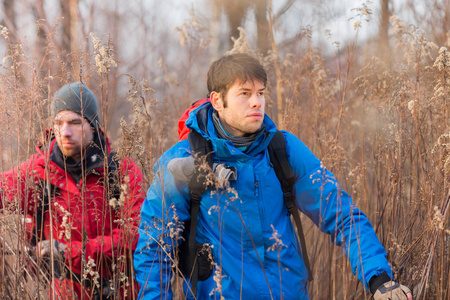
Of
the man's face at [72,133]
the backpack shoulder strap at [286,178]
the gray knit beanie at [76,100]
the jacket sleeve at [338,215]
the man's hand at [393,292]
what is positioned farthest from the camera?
the man's face at [72,133]

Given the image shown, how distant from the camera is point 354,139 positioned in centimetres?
410

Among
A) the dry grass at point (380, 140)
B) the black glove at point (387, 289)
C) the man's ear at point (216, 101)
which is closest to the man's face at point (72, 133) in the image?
the dry grass at point (380, 140)

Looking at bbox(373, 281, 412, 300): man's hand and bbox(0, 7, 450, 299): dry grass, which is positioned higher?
bbox(0, 7, 450, 299): dry grass

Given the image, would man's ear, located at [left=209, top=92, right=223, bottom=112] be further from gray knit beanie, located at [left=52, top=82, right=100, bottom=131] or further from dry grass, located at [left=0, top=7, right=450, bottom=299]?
gray knit beanie, located at [left=52, top=82, right=100, bottom=131]

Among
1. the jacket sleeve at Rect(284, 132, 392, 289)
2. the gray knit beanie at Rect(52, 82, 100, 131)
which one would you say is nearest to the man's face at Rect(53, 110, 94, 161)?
the gray knit beanie at Rect(52, 82, 100, 131)

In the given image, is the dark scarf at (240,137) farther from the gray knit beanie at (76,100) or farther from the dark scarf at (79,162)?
the dark scarf at (79,162)

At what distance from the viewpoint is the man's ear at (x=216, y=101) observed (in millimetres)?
2203

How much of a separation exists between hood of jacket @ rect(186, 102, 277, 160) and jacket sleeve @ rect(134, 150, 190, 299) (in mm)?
213

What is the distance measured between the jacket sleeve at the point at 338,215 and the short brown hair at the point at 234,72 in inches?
12.1

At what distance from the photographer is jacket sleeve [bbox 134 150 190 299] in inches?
73.8

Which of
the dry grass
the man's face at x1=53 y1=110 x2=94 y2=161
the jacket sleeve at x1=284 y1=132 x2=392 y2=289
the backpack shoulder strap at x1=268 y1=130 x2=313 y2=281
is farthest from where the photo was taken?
the man's face at x1=53 y1=110 x2=94 y2=161

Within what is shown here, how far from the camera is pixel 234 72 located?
216 centimetres

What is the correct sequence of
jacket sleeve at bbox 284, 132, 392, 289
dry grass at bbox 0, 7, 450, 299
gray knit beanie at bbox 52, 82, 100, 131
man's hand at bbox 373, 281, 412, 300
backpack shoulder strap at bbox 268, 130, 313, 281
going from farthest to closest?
gray knit beanie at bbox 52, 82, 100, 131 < backpack shoulder strap at bbox 268, 130, 313, 281 < dry grass at bbox 0, 7, 450, 299 < jacket sleeve at bbox 284, 132, 392, 289 < man's hand at bbox 373, 281, 412, 300

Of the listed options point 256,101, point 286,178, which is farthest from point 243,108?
point 286,178
